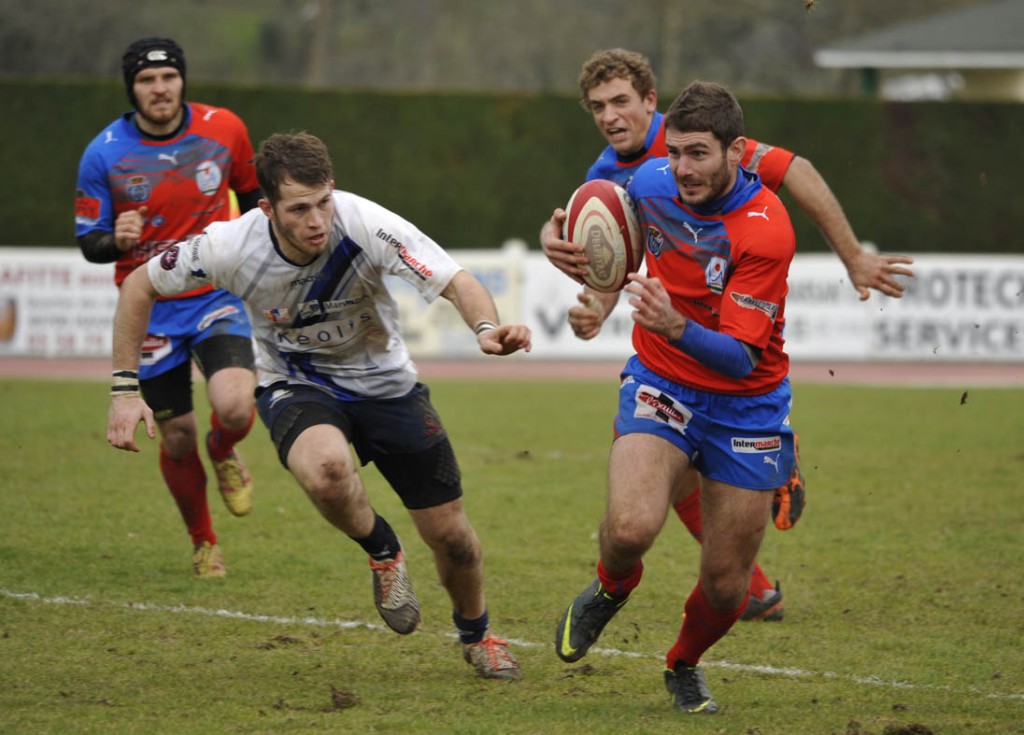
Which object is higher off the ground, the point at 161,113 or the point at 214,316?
the point at 161,113

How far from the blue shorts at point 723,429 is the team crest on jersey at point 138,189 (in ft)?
10.1

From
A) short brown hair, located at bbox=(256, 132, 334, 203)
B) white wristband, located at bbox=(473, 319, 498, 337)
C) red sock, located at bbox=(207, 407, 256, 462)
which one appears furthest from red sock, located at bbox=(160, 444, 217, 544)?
white wristband, located at bbox=(473, 319, 498, 337)

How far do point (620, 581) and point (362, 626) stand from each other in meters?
1.50

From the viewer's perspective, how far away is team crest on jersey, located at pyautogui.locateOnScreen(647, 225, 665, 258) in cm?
509

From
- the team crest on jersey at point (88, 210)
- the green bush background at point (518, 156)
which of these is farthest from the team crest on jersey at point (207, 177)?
the green bush background at point (518, 156)

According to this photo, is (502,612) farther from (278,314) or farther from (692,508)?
(278,314)

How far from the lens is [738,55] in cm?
3650

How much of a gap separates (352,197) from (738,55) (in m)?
33.0

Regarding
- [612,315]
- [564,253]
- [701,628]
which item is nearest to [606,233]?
[564,253]

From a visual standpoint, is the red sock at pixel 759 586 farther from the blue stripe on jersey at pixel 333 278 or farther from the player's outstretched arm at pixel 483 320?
the blue stripe on jersey at pixel 333 278

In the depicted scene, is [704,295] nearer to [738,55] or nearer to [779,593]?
[779,593]

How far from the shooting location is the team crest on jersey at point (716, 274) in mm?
4887

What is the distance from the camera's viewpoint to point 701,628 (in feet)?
16.2

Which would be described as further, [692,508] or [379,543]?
[692,508]
